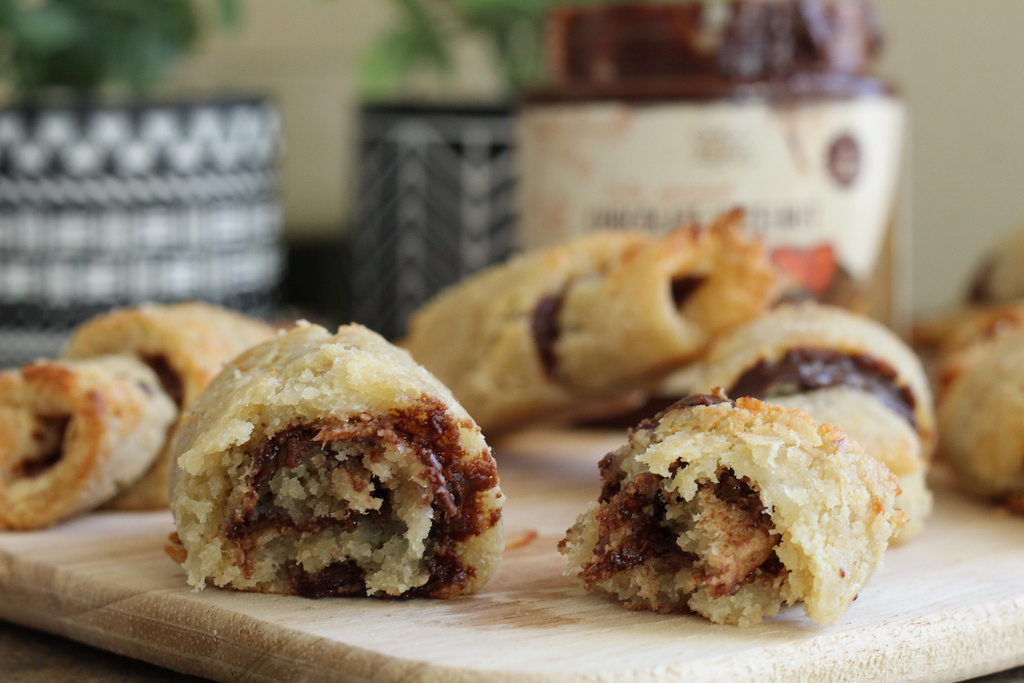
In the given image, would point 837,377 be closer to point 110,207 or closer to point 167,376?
point 167,376

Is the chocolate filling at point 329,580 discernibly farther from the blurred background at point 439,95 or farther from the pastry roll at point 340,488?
the blurred background at point 439,95

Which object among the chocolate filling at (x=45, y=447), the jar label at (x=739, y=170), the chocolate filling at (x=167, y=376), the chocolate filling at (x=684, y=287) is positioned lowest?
the chocolate filling at (x=45, y=447)

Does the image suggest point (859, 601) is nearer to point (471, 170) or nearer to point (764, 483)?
point (764, 483)

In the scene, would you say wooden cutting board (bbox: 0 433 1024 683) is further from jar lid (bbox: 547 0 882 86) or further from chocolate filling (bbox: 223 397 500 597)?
jar lid (bbox: 547 0 882 86)

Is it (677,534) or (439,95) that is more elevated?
(439,95)

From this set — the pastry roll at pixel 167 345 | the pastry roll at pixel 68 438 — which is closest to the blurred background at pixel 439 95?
the pastry roll at pixel 167 345

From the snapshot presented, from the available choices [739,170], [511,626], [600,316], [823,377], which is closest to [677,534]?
[511,626]
